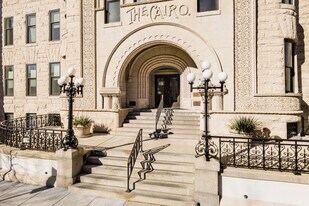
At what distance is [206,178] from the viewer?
6.02 meters

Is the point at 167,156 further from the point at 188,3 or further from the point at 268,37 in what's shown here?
the point at 188,3

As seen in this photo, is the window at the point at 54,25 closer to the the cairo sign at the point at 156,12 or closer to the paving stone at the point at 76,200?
the the cairo sign at the point at 156,12

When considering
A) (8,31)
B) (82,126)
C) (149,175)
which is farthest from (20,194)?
(8,31)

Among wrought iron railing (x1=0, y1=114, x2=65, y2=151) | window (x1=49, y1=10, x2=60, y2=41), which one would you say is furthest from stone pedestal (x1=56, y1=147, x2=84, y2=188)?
window (x1=49, y1=10, x2=60, y2=41)

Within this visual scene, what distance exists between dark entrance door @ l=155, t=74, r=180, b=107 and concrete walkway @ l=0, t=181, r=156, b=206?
948cm

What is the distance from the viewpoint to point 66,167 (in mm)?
7199

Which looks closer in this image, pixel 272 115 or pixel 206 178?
pixel 206 178

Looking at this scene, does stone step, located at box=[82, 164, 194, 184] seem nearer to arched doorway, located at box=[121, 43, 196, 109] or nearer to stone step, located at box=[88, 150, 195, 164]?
stone step, located at box=[88, 150, 195, 164]

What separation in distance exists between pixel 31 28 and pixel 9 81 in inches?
187

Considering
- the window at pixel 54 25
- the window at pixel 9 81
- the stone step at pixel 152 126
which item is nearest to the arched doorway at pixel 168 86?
the stone step at pixel 152 126

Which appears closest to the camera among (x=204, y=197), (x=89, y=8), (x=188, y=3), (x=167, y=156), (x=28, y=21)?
(x=204, y=197)

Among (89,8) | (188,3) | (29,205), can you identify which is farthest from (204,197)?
(89,8)

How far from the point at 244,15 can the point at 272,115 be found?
508cm

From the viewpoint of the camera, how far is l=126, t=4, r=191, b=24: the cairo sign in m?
11.0
